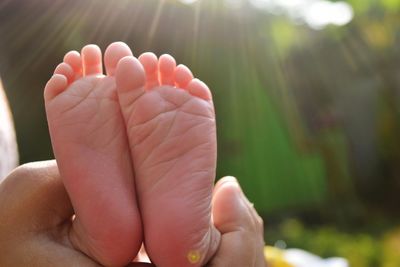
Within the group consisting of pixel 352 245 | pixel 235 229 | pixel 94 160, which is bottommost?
pixel 352 245

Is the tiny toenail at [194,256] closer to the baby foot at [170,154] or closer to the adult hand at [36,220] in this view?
the baby foot at [170,154]

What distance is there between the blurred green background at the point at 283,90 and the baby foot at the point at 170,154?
276 cm

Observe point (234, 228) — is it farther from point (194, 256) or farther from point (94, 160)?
point (94, 160)

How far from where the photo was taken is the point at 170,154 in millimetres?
1229

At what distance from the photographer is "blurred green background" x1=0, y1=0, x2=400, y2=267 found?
4387 millimetres

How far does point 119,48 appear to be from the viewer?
4.13ft

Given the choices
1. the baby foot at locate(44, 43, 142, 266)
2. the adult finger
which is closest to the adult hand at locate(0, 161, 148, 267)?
the baby foot at locate(44, 43, 142, 266)

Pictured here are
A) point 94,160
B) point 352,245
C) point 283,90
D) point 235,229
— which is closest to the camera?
point 94,160

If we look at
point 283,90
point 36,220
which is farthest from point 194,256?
point 283,90

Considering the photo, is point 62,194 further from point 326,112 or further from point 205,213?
point 326,112

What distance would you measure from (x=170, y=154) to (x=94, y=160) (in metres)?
0.14

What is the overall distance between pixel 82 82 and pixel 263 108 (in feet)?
20.6

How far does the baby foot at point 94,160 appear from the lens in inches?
45.2

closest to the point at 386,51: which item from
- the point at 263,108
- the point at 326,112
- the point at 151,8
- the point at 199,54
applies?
the point at 326,112
